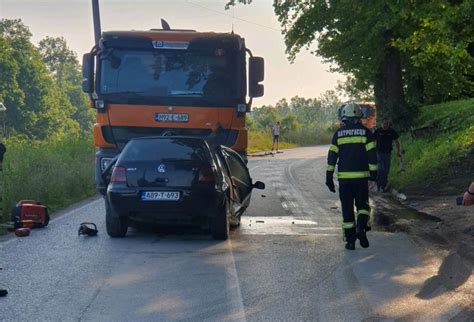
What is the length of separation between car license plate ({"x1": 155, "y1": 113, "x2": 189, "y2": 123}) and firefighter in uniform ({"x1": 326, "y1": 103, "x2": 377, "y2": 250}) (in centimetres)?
398

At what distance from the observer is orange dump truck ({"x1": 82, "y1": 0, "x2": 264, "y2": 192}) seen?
12461 millimetres

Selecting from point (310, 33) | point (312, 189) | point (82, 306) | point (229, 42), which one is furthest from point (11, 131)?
point (82, 306)

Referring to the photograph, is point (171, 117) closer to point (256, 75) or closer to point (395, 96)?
point (256, 75)

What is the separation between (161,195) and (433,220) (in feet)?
17.6

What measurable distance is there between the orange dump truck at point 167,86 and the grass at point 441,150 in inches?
257

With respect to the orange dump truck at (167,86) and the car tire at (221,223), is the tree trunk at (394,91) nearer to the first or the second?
the orange dump truck at (167,86)

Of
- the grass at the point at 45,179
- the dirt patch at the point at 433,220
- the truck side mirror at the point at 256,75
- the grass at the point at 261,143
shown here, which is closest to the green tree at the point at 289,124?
the grass at the point at 261,143


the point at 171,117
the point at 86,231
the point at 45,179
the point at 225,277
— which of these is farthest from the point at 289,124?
the point at 225,277

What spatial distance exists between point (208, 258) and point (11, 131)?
6981cm

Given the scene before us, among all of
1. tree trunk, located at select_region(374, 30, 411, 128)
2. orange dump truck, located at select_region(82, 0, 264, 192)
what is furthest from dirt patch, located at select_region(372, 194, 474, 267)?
tree trunk, located at select_region(374, 30, 411, 128)

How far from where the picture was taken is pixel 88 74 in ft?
41.1

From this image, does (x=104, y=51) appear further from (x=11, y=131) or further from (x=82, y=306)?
(x=11, y=131)

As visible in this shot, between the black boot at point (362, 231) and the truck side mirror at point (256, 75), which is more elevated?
the truck side mirror at point (256, 75)

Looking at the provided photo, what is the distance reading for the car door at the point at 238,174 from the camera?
11.3 meters
